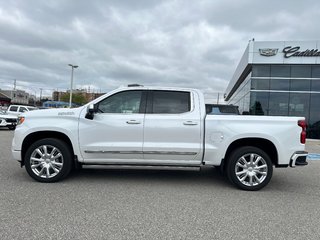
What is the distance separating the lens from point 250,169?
546 cm

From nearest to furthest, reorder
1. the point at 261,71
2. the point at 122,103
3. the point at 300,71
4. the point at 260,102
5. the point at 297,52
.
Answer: the point at 122,103
the point at 297,52
the point at 300,71
the point at 261,71
the point at 260,102

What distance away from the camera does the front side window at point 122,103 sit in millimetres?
5676

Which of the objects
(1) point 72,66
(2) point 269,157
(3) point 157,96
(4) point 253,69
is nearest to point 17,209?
(3) point 157,96

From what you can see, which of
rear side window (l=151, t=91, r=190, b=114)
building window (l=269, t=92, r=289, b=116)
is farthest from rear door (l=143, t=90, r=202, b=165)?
building window (l=269, t=92, r=289, b=116)

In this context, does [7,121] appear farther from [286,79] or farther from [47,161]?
[286,79]

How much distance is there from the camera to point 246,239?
3424 millimetres

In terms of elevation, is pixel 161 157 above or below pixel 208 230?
above

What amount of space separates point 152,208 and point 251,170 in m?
2.17

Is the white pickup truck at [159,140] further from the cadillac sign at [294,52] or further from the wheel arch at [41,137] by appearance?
the cadillac sign at [294,52]

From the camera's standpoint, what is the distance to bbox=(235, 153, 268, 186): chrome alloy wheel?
545 centimetres

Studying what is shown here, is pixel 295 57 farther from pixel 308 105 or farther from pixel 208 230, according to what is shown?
pixel 208 230

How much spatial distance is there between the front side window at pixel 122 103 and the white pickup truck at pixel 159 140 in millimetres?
20

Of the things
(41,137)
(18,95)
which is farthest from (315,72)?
(18,95)

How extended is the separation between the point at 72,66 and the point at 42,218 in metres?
33.6
